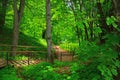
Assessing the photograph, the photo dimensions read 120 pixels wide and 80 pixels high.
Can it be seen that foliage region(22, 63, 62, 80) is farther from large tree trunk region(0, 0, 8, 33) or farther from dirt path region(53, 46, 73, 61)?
large tree trunk region(0, 0, 8, 33)

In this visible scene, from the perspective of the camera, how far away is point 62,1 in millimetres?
21594

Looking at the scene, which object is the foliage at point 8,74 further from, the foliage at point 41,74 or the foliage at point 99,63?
the foliage at point 99,63

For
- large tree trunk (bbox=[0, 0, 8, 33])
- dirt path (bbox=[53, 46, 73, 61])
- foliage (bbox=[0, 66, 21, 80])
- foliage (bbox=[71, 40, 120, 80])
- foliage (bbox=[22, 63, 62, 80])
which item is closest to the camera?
foliage (bbox=[71, 40, 120, 80])

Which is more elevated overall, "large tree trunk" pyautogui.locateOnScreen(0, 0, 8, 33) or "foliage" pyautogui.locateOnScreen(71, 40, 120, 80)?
"large tree trunk" pyautogui.locateOnScreen(0, 0, 8, 33)

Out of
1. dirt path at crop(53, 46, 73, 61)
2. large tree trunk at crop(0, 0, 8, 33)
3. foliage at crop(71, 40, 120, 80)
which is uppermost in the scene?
large tree trunk at crop(0, 0, 8, 33)

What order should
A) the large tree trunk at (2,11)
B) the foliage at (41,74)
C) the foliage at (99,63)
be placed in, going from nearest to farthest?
the foliage at (99,63) → the foliage at (41,74) → the large tree trunk at (2,11)

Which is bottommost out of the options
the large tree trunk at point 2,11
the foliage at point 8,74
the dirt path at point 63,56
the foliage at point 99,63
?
the dirt path at point 63,56

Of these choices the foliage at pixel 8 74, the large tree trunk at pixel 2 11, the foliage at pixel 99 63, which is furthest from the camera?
the large tree trunk at pixel 2 11

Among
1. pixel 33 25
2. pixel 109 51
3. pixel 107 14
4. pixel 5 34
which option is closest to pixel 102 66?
pixel 109 51

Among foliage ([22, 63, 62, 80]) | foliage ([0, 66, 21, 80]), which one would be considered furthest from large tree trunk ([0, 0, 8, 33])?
foliage ([22, 63, 62, 80])

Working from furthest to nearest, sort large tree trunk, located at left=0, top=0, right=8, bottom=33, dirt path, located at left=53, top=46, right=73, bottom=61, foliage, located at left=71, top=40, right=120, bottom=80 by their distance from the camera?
large tree trunk, located at left=0, top=0, right=8, bottom=33, dirt path, located at left=53, top=46, right=73, bottom=61, foliage, located at left=71, top=40, right=120, bottom=80

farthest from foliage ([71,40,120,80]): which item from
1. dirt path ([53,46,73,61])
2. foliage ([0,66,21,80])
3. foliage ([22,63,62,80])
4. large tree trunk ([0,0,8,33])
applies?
large tree trunk ([0,0,8,33])

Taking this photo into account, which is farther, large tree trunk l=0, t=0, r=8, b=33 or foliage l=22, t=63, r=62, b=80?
large tree trunk l=0, t=0, r=8, b=33

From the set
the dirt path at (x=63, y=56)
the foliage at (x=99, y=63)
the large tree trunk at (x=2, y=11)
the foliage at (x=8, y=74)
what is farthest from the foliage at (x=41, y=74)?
the large tree trunk at (x=2, y=11)
